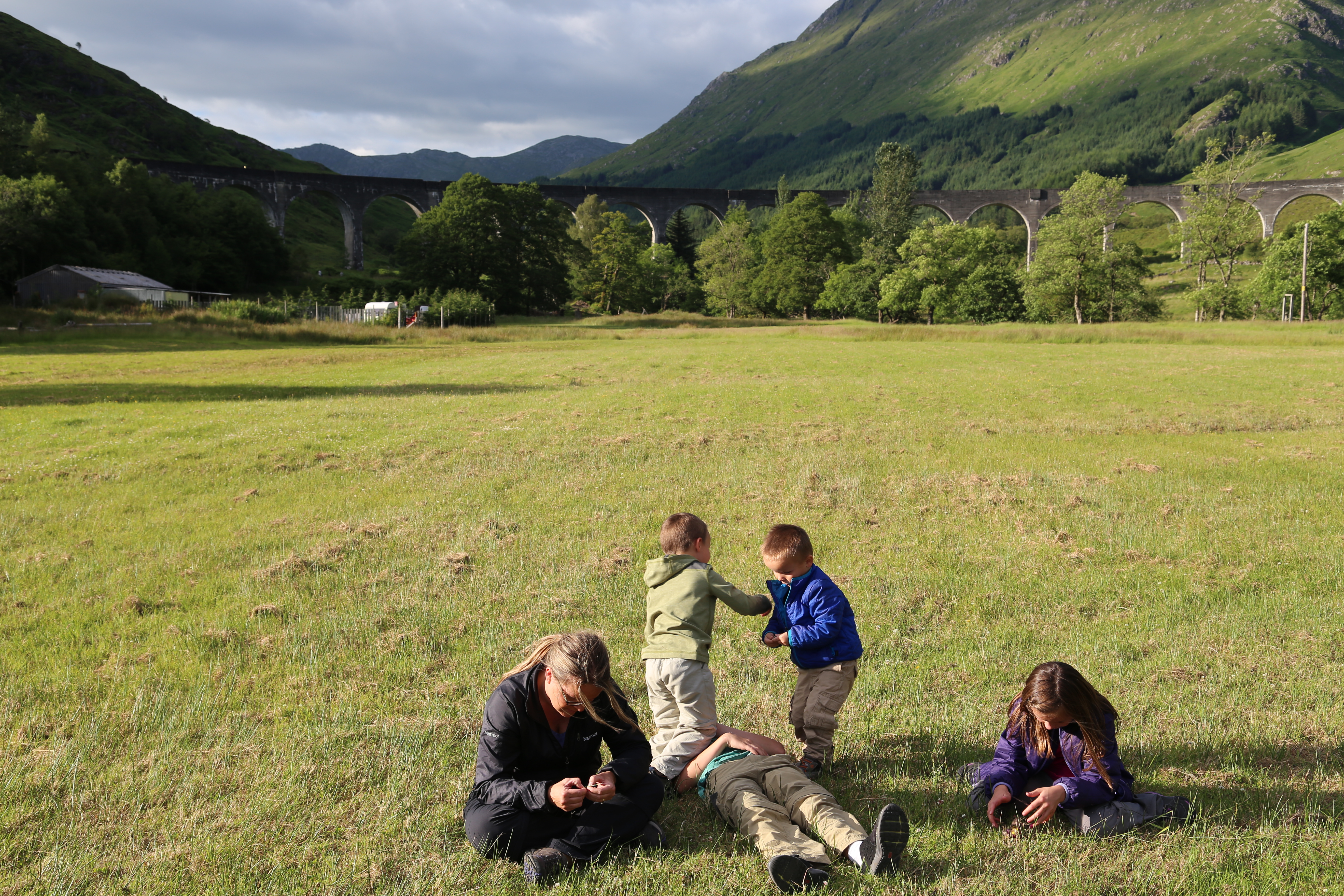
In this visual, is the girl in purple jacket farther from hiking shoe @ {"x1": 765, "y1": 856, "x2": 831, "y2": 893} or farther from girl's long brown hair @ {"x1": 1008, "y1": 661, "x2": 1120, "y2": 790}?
hiking shoe @ {"x1": 765, "y1": 856, "x2": 831, "y2": 893}

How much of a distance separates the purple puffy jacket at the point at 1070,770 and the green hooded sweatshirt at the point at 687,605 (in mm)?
1800

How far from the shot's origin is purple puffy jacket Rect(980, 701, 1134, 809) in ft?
15.8

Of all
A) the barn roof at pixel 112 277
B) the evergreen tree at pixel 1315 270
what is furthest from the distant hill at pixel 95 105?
the evergreen tree at pixel 1315 270

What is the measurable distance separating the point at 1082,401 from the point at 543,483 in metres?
18.8

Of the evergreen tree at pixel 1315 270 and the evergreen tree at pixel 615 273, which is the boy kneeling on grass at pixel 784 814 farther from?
the evergreen tree at pixel 615 273

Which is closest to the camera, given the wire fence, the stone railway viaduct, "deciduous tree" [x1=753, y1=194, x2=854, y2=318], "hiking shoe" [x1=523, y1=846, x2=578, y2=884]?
"hiking shoe" [x1=523, y1=846, x2=578, y2=884]

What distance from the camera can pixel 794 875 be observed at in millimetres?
4293

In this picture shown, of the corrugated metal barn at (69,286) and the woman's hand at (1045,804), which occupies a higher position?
the corrugated metal barn at (69,286)

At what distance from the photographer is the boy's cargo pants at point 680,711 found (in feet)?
18.0

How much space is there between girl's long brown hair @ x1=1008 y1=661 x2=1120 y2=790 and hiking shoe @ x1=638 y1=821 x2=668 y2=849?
2.40 metres

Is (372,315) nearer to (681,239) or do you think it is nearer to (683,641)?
(681,239)

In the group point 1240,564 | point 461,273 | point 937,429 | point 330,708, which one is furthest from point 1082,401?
point 461,273

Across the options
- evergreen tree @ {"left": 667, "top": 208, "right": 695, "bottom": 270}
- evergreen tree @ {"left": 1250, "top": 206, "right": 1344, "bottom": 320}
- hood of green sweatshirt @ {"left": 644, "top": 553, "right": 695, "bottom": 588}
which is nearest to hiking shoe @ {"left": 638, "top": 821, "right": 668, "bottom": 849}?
hood of green sweatshirt @ {"left": 644, "top": 553, "right": 695, "bottom": 588}

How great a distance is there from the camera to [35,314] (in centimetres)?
5469
